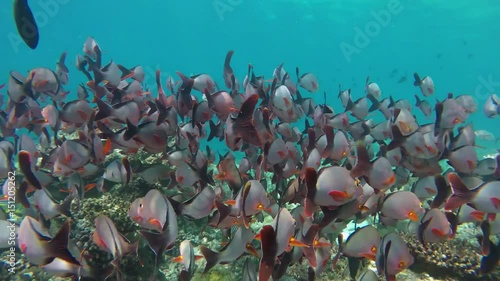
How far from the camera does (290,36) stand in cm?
7319

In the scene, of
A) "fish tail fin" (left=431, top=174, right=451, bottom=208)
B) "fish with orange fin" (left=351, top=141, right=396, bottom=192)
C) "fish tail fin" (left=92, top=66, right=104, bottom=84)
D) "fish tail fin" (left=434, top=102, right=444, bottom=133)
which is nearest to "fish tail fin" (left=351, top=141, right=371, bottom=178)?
"fish with orange fin" (left=351, top=141, right=396, bottom=192)

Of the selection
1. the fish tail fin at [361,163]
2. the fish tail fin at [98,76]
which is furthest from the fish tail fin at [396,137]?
the fish tail fin at [98,76]

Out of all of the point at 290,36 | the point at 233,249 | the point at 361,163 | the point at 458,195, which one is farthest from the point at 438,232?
the point at 290,36

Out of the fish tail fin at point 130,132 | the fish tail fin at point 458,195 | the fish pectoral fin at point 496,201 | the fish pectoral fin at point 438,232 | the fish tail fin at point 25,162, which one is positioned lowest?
the fish pectoral fin at point 438,232

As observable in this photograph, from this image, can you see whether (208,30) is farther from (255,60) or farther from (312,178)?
(312,178)

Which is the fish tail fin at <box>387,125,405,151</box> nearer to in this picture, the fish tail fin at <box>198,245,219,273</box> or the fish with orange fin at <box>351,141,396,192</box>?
the fish with orange fin at <box>351,141,396,192</box>

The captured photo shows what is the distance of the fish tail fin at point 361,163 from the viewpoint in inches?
135

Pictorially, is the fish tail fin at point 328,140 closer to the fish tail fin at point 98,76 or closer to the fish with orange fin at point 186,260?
the fish with orange fin at point 186,260

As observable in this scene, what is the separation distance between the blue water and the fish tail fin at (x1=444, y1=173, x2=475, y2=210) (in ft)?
91.9

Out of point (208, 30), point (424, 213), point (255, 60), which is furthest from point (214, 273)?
point (255, 60)

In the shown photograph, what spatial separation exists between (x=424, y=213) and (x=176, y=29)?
298ft

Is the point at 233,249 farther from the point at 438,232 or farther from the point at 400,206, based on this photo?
the point at 438,232

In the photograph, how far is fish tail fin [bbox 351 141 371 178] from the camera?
11.2 feet

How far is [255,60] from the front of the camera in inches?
3957
